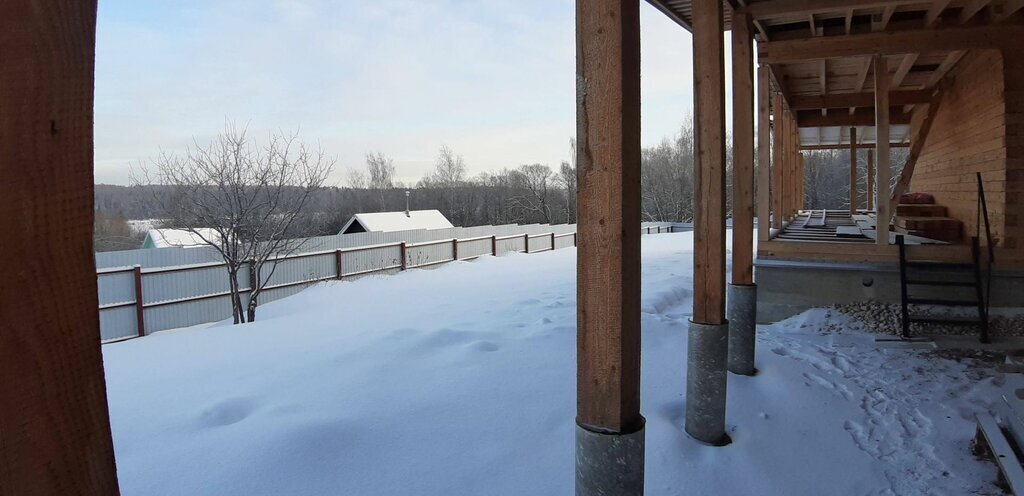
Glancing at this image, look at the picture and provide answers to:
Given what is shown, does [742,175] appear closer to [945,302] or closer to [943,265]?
[945,302]

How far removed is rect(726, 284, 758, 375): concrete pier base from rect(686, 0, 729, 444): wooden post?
116cm

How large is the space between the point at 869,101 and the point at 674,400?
9.80m

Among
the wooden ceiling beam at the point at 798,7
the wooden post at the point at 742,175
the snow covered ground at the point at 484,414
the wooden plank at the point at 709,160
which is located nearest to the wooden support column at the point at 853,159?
the wooden ceiling beam at the point at 798,7

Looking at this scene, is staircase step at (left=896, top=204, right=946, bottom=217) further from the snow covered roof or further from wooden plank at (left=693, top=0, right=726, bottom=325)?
the snow covered roof

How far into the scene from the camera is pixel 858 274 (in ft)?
23.5

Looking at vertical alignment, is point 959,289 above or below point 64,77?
below

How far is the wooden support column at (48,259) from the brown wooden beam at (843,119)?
14.7 metres

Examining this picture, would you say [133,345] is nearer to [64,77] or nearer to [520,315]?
[520,315]

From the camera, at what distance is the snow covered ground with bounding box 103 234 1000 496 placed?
9.50 feet

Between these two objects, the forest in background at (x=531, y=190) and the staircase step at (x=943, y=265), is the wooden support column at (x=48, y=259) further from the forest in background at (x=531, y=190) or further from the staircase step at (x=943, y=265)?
the forest in background at (x=531, y=190)

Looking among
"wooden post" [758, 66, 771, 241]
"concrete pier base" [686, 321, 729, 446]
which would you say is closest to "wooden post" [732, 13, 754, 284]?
"concrete pier base" [686, 321, 729, 446]

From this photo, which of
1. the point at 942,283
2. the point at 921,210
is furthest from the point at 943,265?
Answer: the point at 921,210

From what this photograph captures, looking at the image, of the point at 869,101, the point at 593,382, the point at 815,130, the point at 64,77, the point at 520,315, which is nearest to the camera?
the point at 64,77

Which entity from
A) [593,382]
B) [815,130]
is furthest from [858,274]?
[815,130]
